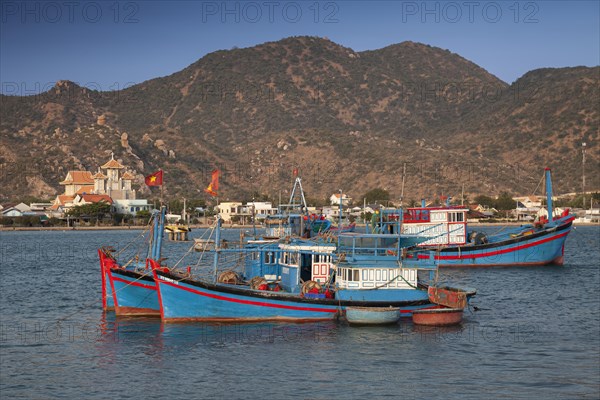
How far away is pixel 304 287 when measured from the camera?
143 ft

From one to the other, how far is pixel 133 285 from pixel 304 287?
9958mm

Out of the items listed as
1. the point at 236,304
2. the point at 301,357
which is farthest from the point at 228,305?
the point at 301,357

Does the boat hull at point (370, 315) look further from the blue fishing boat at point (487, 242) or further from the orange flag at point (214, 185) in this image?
the blue fishing boat at point (487, 242)

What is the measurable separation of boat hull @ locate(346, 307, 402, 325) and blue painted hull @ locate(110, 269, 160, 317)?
11372mm

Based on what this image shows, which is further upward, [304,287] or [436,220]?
[436,220]

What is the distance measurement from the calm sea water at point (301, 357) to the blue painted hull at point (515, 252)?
25.6 m

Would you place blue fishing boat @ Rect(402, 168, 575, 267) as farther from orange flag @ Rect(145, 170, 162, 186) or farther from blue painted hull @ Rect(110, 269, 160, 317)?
blue painted hull @ Rect(110, 269, 160, 317)

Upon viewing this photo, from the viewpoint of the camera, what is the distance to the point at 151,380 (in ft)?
109

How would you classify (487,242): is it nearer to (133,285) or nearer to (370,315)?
(370,315)

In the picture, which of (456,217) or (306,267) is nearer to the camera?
(306,267)

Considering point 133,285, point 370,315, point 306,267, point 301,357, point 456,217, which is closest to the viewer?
point 301,357

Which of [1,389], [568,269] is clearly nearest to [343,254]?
[1,389]

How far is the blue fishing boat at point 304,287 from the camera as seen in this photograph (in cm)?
4238

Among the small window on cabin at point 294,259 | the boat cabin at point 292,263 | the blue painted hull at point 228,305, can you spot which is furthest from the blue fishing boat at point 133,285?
the small window on cabin at point 294,259
